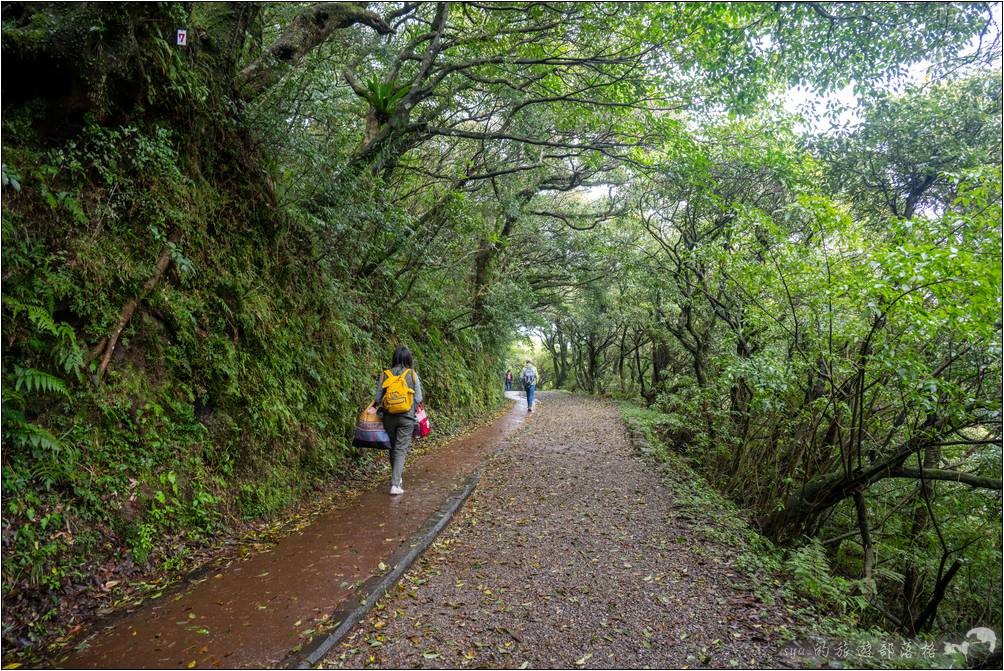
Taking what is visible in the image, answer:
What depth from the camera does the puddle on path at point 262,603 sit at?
9.90 ft

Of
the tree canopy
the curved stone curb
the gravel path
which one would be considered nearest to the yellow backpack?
the tree canopy

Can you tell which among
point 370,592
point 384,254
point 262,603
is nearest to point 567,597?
point 370,592

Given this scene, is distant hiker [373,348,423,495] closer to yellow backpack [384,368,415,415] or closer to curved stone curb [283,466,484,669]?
yellow backpack [384,368,415,415]

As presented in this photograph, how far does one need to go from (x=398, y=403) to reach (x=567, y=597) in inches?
129

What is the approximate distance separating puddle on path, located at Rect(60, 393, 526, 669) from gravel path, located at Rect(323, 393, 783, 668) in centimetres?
41

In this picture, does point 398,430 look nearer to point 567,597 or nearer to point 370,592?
point 370,592

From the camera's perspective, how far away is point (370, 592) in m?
3.85

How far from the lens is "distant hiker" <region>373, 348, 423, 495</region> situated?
21.0 ft

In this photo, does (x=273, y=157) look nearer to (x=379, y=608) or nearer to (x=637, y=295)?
(x=379, y=608)

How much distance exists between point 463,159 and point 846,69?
8.77 meters

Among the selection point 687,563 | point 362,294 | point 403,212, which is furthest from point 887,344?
point 362,294

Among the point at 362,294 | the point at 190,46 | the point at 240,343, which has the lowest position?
the point at 240,343

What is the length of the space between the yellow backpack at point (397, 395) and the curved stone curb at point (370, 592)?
1401 mm

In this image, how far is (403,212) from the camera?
8.58m
